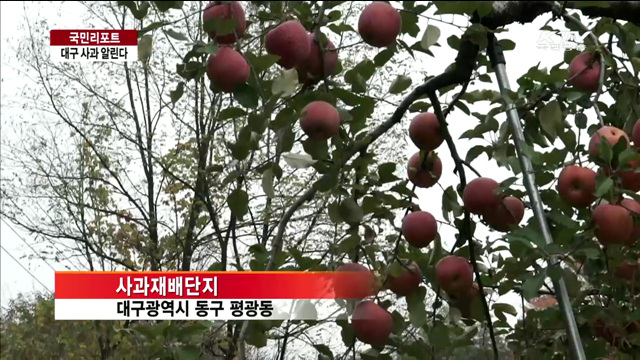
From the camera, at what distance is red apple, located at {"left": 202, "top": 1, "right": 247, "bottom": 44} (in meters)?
0.78

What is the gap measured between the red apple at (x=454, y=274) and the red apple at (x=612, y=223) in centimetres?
21

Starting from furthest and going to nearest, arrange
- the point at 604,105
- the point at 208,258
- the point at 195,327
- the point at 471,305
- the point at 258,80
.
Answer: the point at 208,258, the point at 604,105, the point at 471,305, the point at 195,327, the point at 258,80

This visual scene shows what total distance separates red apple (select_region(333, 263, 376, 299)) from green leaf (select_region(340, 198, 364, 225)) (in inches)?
2.9

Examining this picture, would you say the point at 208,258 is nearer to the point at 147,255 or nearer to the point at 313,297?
the point at 147,255

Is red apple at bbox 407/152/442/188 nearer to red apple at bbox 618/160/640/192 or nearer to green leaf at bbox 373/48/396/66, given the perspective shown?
green leaf at bbox 373/48/396/66

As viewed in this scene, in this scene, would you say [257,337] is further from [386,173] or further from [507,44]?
[507,44]

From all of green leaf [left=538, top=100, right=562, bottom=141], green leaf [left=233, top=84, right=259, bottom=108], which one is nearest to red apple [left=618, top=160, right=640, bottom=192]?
green leaf [left=538, top=100, right=562, bottom=141]

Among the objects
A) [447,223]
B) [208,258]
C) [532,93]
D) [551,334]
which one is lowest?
[551,334]

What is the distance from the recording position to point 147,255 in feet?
16.4

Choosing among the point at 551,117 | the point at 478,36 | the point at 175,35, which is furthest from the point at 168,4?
the point at 551,117

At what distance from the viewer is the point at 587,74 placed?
0.99 metres

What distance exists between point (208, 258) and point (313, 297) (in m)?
3.93

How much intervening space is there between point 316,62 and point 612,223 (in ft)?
1.33

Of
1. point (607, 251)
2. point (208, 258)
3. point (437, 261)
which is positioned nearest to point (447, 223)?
point (437, 261)
